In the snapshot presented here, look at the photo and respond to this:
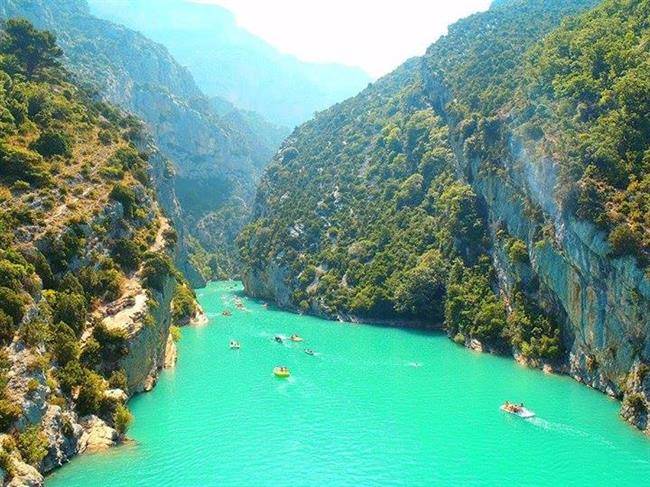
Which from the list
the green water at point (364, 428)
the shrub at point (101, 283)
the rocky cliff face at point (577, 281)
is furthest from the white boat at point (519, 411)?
the shrub at point (101, 283)

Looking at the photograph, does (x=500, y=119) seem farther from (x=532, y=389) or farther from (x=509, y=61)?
(x=532, y=389)

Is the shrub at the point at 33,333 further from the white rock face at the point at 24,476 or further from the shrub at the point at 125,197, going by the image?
the shrub at the point at 125,197

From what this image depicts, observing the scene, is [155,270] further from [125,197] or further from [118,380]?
[118,380]

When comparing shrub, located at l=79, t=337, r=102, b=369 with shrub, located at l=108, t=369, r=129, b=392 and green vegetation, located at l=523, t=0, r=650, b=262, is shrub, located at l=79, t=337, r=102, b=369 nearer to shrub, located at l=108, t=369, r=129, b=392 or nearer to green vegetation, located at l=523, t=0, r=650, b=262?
shrub, located at l=108, t=369, r=129, b=392

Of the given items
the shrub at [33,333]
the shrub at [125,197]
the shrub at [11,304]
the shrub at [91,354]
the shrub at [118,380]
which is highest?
the shrub at [125,197]

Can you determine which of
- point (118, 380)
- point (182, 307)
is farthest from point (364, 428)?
point (182, 307)

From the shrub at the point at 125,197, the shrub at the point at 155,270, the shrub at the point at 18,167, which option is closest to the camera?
the shrub at the point at 18,167
